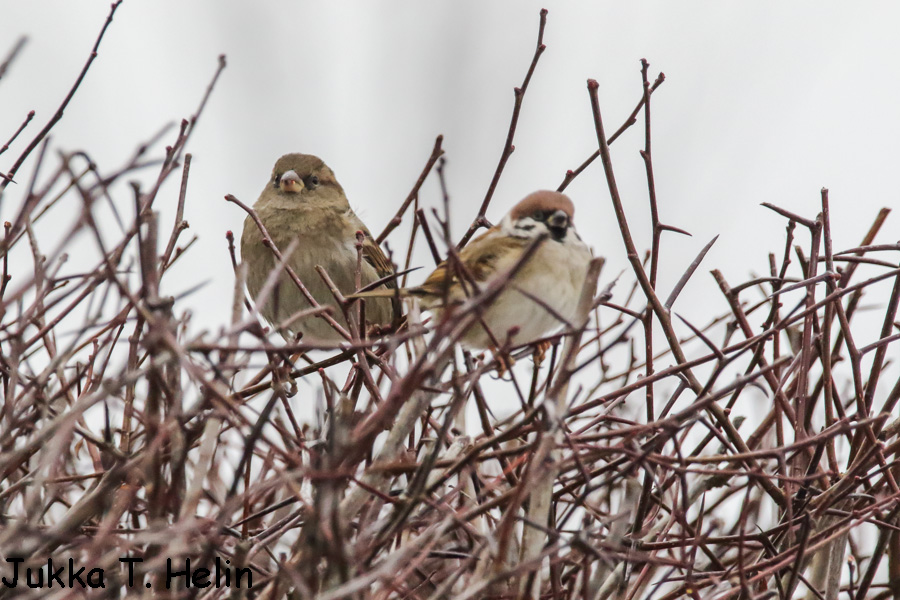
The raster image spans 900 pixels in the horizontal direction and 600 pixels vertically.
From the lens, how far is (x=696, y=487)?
97.6 inches

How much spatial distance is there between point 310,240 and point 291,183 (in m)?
0.29

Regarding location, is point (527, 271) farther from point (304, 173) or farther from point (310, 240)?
point (304, 173)

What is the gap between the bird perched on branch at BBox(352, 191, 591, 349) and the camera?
280cm

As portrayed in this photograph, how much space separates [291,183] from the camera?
4.69 meters

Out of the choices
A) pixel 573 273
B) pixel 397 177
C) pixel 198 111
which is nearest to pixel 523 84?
pixel 573 273

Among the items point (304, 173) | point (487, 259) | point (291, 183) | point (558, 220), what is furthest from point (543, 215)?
point (304, 173)

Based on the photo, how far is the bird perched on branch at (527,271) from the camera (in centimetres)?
280

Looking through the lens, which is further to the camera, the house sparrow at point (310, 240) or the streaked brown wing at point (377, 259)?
the streaked brown wing at point (377, 259)

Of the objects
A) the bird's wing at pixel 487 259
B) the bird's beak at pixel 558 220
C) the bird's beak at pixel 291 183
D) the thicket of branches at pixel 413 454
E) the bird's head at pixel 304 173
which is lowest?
the thicket of branches at pixel 413 454

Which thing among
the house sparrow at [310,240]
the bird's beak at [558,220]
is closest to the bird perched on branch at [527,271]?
the bird's beak at [558,220]

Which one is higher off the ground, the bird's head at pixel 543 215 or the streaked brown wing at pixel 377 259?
the streaked brown wing at pixel 377 259

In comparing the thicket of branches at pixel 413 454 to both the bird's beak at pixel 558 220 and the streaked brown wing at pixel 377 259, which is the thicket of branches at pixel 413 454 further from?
the streaked brown wing at pixel 377 259

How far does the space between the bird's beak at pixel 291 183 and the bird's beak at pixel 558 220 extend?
205 cm

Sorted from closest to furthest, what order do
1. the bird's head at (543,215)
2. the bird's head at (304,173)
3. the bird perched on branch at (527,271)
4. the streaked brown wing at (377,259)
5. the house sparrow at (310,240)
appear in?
the bird perched on branch at (527,271) → the bird's head at (543,215) → the house sparrow at (310,240) → the streaked brown wing at (377,259) → the bird's head at (304,173)
